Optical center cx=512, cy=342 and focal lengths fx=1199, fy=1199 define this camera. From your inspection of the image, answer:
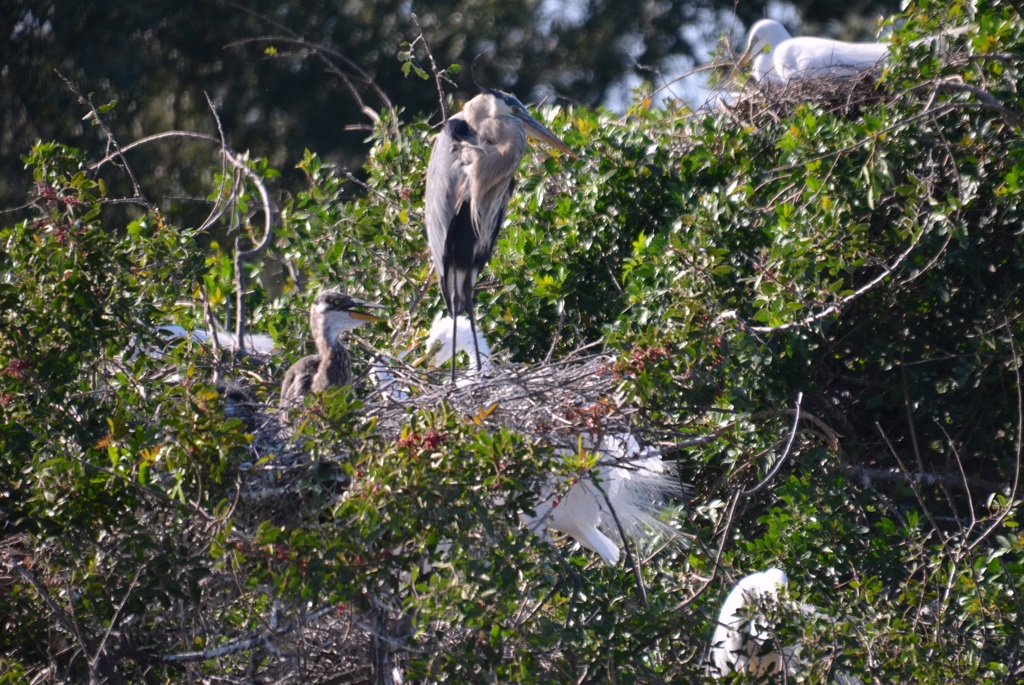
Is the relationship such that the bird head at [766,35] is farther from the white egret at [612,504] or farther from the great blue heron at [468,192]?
the white egret at [612,504]

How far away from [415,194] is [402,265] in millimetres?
289

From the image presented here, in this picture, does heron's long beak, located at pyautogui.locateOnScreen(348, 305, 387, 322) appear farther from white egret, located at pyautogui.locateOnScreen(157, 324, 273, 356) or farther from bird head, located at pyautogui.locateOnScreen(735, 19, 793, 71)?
bird head, located at pyautogui.locateOnScreen(735, 19, 793, 71)

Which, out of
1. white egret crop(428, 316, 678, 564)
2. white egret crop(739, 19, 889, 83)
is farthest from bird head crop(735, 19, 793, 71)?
white egret crop(428, 316, 678, 564)

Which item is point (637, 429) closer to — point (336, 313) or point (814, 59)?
point (336, 313)

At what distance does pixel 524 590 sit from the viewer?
295 cm

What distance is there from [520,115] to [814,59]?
1.62 metres

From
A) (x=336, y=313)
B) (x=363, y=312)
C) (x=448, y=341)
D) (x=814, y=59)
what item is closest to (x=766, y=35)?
(x=814, y=59)

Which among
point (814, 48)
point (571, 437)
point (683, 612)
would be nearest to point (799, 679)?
point (683, 612)

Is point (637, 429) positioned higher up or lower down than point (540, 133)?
lower down

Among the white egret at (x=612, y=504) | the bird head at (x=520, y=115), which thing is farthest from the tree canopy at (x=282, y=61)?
the white egret at (x=612, y=504)

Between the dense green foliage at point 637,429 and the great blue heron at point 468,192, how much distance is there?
115 millimetres

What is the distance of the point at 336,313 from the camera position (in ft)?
14.0

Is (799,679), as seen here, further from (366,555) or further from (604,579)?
(366,555)

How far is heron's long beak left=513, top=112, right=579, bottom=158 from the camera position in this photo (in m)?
4.34
